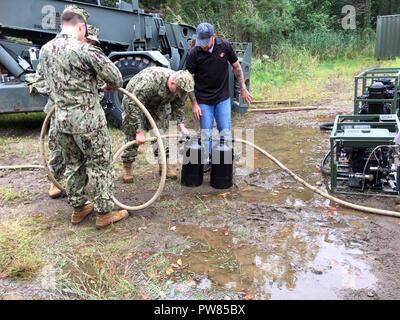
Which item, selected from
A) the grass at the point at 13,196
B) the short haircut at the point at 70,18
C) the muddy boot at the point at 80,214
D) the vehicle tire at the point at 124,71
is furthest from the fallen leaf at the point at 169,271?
the vehicle tire at the point at 124,71

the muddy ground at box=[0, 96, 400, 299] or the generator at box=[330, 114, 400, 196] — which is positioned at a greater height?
the generator at box=[330, 114, 400, 196]

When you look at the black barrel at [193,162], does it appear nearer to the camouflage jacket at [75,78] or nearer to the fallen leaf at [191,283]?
the camouflage jacket at [75,78]

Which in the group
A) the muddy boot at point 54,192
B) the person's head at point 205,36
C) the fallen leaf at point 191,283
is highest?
the person's head at point 205,36

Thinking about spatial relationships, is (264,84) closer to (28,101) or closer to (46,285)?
(28,101)

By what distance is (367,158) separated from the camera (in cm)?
464

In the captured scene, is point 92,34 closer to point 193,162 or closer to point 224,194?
point 193,162

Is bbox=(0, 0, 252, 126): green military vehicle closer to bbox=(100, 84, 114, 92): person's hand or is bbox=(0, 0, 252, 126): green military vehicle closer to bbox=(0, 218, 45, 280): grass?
bbox=(100, 84, 114, 92): person's hand

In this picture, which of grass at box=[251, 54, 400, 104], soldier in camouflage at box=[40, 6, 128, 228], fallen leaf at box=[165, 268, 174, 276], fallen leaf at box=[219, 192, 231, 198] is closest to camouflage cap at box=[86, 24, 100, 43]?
soldier in camouflage at box=[40, 6, 128, 228]

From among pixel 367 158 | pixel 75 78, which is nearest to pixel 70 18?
pixel 75 78

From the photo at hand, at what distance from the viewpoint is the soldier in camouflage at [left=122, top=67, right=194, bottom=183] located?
4680 mm

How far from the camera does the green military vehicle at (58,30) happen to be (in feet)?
24.2

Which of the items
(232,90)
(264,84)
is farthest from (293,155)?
(264,84)

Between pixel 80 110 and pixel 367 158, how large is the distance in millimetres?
2881

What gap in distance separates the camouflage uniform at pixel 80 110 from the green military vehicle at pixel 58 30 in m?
3.54
